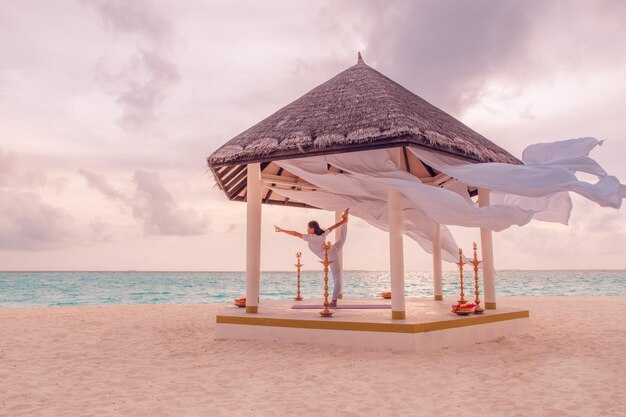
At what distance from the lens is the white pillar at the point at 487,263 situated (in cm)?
769

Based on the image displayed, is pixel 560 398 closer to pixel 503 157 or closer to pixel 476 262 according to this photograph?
pixel 476 262

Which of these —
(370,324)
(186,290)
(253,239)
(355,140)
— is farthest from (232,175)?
(186,290)

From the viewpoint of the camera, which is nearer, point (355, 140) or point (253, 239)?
point (355, 140)

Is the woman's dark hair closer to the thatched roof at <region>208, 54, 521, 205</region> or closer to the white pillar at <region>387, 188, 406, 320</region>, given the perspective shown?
the thatched roof at <region>208, 54, 521, 205</region>

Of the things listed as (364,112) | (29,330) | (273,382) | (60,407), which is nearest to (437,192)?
(364,112)

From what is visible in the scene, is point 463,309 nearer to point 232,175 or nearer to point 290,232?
point 290,232

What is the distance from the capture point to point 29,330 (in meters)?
8.80

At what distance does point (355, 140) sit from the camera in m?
6.06

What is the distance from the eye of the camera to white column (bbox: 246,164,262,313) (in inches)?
278

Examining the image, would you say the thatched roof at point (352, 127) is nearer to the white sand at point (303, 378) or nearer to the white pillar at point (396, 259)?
the white pillar at point (396, 259)

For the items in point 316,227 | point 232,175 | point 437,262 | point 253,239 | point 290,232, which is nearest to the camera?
point 253,239

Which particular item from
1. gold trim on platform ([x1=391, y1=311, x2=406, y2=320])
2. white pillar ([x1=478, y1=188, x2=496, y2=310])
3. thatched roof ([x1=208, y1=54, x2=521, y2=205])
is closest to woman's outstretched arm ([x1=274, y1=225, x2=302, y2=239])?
thatched roof ([x1=208, y1=54, x2=521, y2=205])

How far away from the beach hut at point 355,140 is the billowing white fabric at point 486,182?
0.13m

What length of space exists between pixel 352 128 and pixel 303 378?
3.26 metres
